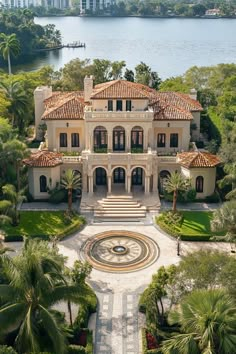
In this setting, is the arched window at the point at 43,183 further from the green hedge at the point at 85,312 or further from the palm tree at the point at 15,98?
the green hedge at the point at 85,312

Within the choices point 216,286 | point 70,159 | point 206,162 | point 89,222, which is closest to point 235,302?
point 216,286

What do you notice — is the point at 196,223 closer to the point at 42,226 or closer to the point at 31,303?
the point at 42,226

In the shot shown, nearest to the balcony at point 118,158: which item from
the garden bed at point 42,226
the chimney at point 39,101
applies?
the garden bed at point 42,226

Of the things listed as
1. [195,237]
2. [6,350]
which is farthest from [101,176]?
[6,350]

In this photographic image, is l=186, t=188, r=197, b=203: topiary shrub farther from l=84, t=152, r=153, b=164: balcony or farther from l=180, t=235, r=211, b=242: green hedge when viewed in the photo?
l=180, t=235, r=211, b=242: green hedge

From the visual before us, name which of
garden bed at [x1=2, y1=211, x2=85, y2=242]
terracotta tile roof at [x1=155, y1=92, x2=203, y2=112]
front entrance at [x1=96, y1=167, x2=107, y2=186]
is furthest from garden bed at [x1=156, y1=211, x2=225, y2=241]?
terracotta tile roof at [x1=155, y1=92, x2=203, y2=112]

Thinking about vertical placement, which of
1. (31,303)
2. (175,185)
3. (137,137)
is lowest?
(175,185)
